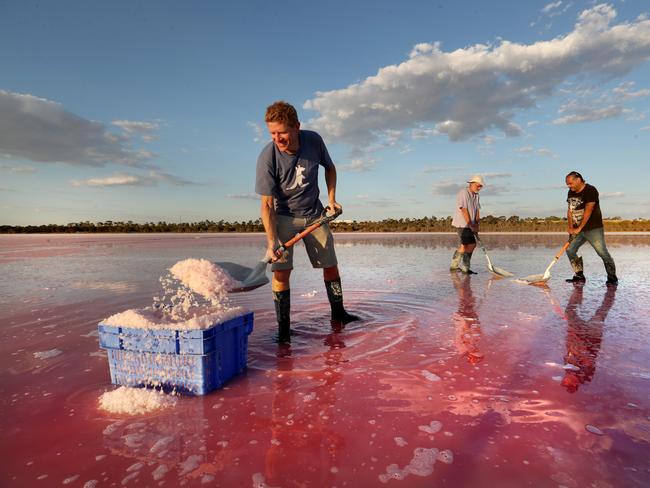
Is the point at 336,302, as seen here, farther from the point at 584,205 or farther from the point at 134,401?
the point at 584,205

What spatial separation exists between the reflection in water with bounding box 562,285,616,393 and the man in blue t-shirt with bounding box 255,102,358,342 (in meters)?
2.28

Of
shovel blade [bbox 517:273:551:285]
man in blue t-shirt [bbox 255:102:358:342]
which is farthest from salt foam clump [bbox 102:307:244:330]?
shovel blade [bbox 517:273:551:285]

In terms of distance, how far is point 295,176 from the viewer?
3.91 meters

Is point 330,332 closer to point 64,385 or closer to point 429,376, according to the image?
point 429,376

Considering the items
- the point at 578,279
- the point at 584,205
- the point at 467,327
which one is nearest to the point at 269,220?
the point at 467,327

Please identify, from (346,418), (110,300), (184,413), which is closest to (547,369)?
(346,418)

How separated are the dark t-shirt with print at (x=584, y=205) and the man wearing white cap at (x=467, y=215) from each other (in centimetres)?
179

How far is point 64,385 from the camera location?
2818 millimetres

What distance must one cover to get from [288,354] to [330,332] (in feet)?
2.62

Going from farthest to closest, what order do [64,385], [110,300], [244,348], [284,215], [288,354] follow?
1. [110,300]
2. [284,215]
3. [288,354]
4. [244,348]
5. [64,385]

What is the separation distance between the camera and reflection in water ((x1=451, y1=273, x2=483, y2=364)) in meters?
3.42

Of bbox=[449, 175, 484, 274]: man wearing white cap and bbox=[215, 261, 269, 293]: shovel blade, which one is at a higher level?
bbox=[449, 175, 484, 274]: man wearing white cap

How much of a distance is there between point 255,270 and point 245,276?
114mm

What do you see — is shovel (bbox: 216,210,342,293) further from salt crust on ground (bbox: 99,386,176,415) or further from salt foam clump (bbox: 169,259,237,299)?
salt crust on ground (bbox: 99,386,176,415)
